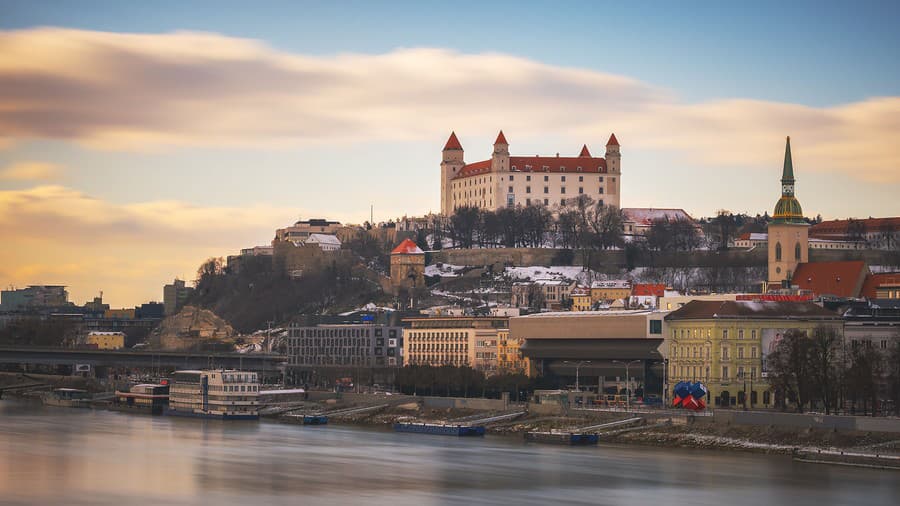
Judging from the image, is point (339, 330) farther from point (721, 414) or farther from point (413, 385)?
point (721, 414)

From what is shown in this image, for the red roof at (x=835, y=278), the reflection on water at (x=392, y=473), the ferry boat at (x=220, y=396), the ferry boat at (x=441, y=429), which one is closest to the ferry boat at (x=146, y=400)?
the ferry boat at (x=220, y=396)

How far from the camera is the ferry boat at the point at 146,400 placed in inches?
4978

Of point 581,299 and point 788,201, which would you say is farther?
point 581,299

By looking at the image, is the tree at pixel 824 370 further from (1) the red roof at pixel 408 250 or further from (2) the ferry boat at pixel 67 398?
(1) the red roof at pixel 408 250

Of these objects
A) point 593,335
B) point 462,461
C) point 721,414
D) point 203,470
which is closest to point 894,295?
point 593,335

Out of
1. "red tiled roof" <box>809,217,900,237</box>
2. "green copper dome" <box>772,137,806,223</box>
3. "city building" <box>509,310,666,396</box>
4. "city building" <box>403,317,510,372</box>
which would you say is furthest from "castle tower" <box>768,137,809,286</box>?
"red tiled roof" <box>809,217,900,237</box>

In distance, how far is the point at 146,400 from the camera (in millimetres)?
129000

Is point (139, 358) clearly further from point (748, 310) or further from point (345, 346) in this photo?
point (748, 310)

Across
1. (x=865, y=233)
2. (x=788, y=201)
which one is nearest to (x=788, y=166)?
(x=788, y=201)

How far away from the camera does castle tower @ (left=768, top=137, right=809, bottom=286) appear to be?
144875mm

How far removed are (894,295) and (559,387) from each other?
30555 mm

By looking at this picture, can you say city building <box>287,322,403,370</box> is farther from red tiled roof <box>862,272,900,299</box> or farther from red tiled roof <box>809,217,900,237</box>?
red tiled roof <box>809,217,900,237</box>

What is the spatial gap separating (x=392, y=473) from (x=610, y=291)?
9457 cm

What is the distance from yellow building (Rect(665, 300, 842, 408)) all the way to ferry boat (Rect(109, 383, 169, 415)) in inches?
1657
